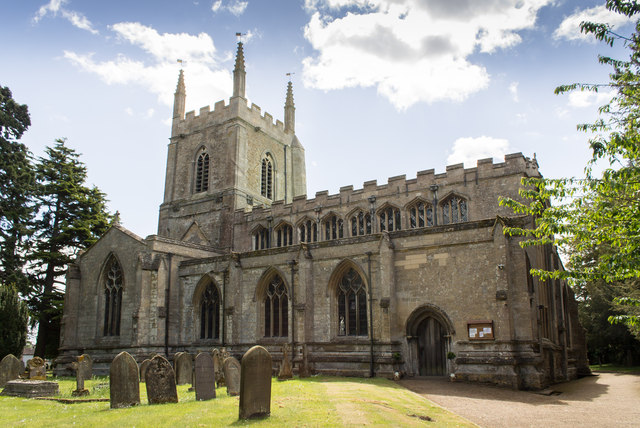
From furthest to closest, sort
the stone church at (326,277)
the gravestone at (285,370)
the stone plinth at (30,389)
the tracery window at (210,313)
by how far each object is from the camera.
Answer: the tracery window at (210,313), the gravestone at (285,370), the stone church at (326,277), the stone plinth at (30,389)

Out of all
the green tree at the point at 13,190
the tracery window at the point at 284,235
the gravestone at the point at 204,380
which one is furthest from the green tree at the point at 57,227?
the gravestone at the point at 204,380

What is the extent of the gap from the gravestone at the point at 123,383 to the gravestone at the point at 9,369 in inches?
377

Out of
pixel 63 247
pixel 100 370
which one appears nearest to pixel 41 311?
pixel 63 247

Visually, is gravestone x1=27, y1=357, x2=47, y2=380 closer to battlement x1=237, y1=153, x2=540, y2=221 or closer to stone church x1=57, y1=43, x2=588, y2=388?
stone church x1=57, y1=43, x2=588, y2=388

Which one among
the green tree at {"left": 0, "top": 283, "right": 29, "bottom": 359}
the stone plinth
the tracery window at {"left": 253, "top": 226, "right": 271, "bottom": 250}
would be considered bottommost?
the stone plinth

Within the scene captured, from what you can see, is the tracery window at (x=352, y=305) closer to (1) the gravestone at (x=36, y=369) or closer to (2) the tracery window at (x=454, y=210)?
(2) the tracery window at (x=454, y=210)

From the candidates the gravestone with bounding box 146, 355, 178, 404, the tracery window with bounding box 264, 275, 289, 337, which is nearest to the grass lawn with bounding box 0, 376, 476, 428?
the gravestone with bounding box 146, 355, 178, 404

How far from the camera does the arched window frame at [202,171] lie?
1499 inches

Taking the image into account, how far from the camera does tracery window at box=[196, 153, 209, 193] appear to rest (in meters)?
38.1

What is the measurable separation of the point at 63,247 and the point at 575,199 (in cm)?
3267

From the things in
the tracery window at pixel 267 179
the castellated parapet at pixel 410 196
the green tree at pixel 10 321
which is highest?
the tracery window at pixel 267 179

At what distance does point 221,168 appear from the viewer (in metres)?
37.2

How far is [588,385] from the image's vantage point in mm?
20797

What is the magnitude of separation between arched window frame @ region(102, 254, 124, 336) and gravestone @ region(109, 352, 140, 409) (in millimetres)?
16391
